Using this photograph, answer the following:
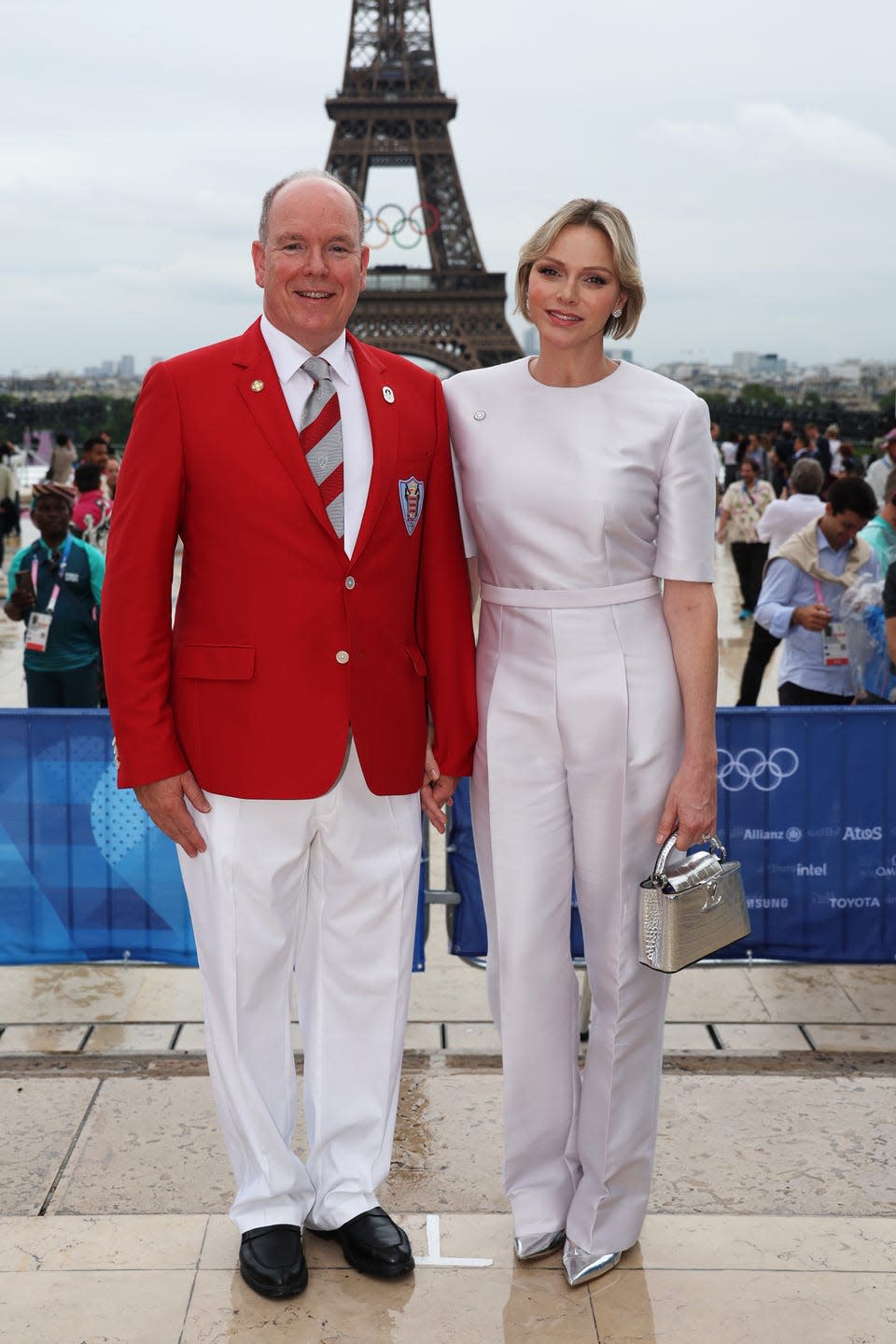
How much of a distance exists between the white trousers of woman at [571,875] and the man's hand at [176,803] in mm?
597

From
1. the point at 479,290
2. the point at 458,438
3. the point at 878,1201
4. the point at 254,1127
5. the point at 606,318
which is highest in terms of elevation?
the point at 479,290

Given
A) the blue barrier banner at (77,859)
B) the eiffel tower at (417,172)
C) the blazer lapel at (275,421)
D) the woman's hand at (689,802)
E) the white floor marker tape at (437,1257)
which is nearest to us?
the blazer lapel at (275,421)

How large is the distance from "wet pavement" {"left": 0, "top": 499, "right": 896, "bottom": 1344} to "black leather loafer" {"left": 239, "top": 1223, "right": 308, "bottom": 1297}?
0.03m

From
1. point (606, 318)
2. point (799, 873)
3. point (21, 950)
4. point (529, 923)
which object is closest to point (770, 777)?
point (799, 873)

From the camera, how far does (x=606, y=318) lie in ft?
9.39

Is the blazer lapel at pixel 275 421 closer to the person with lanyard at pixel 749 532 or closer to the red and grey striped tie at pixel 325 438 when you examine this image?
the red and grey striped tie at pixel 325 438

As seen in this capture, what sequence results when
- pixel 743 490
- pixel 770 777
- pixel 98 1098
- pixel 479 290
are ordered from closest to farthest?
pixel 98 1098 < pixel 770 777 < pixel 743 490 < pixel 479 290

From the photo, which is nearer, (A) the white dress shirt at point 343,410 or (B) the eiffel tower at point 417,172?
(A) the white dress shirt at point 343,410

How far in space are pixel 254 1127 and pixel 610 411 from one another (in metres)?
1.65

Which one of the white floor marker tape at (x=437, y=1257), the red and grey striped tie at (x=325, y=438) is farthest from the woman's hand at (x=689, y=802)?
the white floor marker tape at (x=437, y=1257)

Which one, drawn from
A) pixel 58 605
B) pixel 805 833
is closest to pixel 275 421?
pixel 805 833

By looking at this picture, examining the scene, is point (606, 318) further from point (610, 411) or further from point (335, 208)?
point (335, 208)

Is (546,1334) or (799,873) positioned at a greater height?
(799,873)

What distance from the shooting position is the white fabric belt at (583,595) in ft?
Result: 9.43
